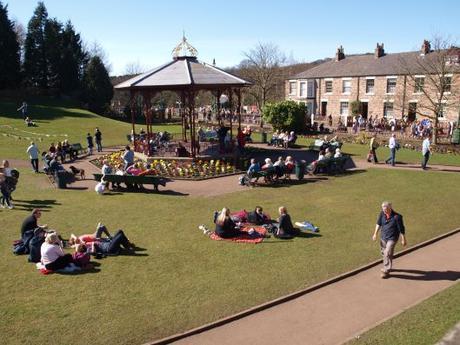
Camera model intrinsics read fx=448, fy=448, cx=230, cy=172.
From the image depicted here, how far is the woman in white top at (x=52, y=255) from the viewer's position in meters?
10.2

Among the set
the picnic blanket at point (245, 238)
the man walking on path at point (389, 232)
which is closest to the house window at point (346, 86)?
the picnic blanket at point (245, 238)

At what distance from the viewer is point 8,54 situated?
159 ft

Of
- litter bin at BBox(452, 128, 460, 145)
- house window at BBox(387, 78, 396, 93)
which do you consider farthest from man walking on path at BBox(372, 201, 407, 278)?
house window at BBox(387, 78, 396, 93)

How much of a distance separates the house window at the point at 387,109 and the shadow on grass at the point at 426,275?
34.0 metres

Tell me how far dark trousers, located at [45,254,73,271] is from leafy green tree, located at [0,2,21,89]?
44809 mm

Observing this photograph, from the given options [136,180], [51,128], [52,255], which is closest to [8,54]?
[51,128]

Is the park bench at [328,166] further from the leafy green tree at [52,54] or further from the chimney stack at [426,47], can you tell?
the leafy green tree at [52,54]

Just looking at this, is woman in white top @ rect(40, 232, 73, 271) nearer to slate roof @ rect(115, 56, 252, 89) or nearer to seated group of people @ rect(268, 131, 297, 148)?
slate roof @ rect(115, 56, 252, 89)

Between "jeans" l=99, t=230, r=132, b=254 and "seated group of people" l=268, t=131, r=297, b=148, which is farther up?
"seated group of people" l=268, t=131, r=297, b=148

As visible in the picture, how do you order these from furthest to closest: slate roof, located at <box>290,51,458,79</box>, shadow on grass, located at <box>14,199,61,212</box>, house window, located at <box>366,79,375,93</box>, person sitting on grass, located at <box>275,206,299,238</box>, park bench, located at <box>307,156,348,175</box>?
1. house window, located at <box>366,79,375,93</box>
2. slate roof, located at <box>290,51,458,79</box>
3. park bench, located at <box>307,156,348,175</box>
4. shadow on grass, located at <box>14,199,61,212</box>
5. person sitting on grass, located at <box>275,206,299,238</box>

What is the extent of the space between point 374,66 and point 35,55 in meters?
37.3

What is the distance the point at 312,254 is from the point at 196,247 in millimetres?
3057

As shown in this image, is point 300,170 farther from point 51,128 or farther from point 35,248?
point 51,128

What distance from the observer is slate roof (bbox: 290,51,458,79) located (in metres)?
39.6
